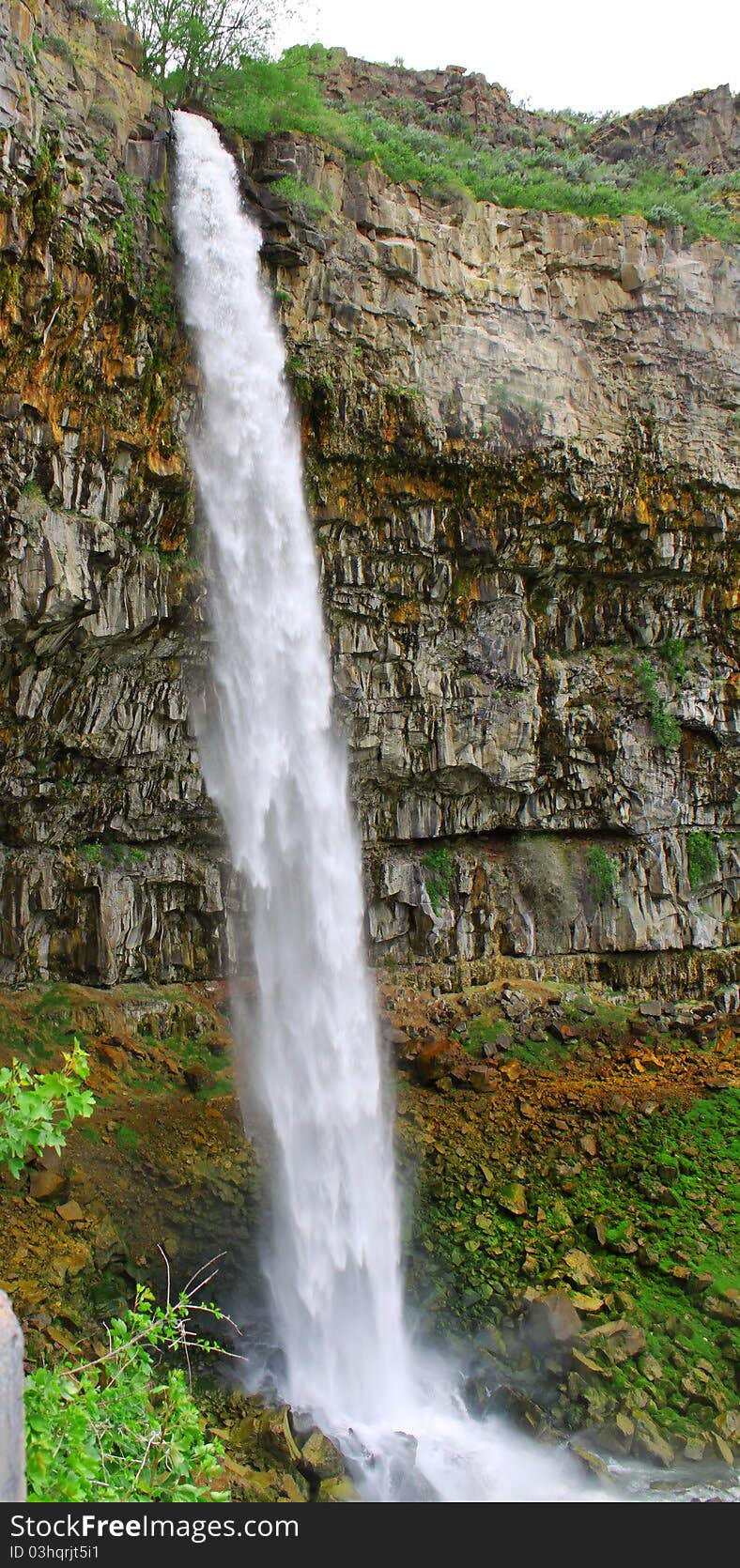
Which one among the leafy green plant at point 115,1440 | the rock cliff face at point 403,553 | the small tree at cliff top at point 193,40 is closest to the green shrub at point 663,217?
the rock cliff face at point 403,553

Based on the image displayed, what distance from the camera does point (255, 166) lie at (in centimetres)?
1548

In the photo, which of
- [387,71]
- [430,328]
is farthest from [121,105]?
[387,71]

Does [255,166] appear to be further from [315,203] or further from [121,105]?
[121,105]

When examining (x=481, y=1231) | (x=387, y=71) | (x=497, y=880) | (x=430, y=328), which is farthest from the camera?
(x=387, y=71)

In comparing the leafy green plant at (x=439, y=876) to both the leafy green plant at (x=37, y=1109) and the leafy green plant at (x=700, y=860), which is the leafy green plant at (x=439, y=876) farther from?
the leafy green plant at (x=37, y=1109)

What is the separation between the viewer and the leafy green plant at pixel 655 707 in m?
19.8

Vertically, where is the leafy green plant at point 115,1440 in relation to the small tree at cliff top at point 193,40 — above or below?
below

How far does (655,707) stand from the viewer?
1981 cm

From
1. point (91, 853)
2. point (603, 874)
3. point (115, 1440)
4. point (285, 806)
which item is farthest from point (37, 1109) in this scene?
point (603, 874)

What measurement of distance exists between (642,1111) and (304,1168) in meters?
6.36

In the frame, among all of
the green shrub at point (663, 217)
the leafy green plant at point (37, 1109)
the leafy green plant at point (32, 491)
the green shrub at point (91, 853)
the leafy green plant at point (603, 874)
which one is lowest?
the leafy green plant at point (37, 1109)

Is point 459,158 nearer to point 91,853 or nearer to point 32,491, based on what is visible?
point 32,491

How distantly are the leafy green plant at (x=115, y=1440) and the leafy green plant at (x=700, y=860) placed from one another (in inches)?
673

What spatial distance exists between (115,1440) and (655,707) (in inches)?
679
